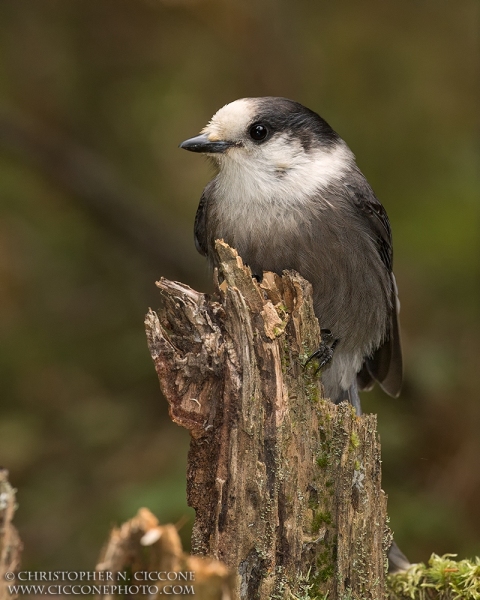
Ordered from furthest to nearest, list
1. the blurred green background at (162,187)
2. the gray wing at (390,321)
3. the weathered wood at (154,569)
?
the blurred green background at (162,187)
the gray wing at (390,321)
the weathered wood at (154,569)

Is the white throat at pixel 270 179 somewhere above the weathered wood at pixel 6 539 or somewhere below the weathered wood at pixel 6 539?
above

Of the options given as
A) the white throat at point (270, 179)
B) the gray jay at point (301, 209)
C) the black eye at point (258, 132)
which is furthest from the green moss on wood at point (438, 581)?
the black eye at point (258, 132)

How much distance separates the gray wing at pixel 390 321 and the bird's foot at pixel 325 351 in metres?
0.61

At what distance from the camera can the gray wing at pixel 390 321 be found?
3.79 m

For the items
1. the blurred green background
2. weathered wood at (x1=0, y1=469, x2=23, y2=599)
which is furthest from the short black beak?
the blurred green background

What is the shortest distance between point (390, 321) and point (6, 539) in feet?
8.64

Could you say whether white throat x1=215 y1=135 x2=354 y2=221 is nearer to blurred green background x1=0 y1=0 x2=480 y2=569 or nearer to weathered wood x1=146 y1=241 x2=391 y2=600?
weathered wood x1=146 y1=241 x2=391 y2=600

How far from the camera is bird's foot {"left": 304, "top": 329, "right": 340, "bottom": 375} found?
292 centimetres

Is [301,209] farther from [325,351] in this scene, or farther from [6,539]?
[6,539]

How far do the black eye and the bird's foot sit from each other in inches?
36.4

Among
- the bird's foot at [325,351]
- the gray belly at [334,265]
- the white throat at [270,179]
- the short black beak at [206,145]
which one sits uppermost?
the short black beak at [206,145]

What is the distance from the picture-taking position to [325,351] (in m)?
3.18

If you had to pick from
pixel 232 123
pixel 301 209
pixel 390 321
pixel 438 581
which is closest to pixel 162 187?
pixel 390 321

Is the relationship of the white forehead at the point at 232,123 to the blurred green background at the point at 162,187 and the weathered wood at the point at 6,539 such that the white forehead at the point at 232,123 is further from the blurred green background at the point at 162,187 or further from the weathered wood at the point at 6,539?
the blurred green background at the point at 162,187
